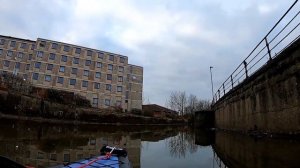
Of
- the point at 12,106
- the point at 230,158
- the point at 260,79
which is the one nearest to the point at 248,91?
the point at 260,79

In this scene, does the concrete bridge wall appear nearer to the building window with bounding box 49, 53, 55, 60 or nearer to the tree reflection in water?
the tree reflection in water

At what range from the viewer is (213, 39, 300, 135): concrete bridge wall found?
8.55 meters

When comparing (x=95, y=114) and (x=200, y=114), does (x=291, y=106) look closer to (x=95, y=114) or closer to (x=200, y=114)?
(x=200, y=114)

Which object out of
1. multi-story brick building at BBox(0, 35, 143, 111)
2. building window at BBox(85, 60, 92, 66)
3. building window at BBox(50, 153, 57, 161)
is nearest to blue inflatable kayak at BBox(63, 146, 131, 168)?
building window at BBox(50, 153, 57, 161)

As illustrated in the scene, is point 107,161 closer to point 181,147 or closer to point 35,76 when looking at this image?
point 181,147

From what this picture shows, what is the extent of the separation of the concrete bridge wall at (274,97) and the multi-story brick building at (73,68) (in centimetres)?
4843

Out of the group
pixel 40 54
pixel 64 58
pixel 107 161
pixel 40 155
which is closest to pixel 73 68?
pixel 64 58

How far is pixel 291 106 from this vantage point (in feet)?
28.6

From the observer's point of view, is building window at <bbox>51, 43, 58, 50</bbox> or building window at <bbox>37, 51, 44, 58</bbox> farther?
building window at <bbox>51, 43, 58, 50</bbox>

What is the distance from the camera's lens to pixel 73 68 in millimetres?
61000

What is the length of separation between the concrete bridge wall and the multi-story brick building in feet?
159

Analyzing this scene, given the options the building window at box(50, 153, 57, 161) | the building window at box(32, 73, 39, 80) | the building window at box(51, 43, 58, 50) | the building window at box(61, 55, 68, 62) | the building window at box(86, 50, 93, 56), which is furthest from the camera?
the building window at box(86, 50, 93, 56)

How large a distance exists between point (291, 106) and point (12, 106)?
1053 inches

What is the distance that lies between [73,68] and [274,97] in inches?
2157
